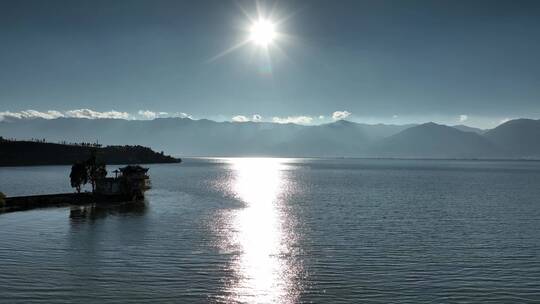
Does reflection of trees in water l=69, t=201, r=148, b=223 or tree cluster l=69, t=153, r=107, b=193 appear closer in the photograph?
reflection of trees in water l=69, t=201, r=148, b=223

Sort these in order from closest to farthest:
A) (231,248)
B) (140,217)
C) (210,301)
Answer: (210,301), (231,248), (140,217)

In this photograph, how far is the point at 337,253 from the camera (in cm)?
4834

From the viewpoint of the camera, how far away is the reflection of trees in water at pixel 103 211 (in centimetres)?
7694

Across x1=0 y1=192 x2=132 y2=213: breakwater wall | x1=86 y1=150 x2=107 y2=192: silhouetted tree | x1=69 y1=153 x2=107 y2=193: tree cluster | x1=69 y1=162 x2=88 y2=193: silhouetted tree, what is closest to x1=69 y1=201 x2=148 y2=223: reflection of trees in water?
x1=0 y1=192 x2=132 y2=213: breakwater wall

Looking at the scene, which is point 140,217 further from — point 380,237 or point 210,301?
point 210,301

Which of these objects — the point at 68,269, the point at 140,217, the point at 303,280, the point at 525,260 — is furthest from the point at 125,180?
the point at 525,260

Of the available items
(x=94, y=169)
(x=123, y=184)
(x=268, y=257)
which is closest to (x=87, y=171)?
(x=94, y=169)

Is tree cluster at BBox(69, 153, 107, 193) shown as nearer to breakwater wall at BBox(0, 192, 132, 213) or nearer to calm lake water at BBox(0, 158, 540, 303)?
breakwater wall at BBox(0, 192, 132, 213)

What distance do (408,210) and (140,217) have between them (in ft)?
164

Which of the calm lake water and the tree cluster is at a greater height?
the tree cluster

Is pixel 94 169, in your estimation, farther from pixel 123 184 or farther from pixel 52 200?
pixel 52 200

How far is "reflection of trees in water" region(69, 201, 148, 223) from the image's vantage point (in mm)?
76938

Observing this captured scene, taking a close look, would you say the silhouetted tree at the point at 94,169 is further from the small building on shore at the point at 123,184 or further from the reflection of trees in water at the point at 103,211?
the reflection of trees in water at the point at 103,211

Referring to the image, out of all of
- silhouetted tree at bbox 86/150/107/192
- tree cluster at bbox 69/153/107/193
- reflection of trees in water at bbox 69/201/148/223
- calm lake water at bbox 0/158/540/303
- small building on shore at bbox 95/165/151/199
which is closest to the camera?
calm lake water at bbox 0/158/540/303
